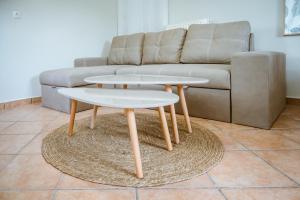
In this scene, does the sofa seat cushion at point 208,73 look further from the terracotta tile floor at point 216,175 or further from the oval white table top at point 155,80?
the terracotta tile floor at point 216,175

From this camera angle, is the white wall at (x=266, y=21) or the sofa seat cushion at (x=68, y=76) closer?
the sofa seat cushion at (x=68, y=76)

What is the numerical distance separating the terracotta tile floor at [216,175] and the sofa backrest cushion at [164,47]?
123 cm

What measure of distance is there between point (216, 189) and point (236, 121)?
3.39ft

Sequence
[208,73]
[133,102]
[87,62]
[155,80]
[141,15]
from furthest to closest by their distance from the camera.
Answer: [141,15], [87,62], [208,73], [155,80], [133,102]

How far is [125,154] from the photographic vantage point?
1.45m

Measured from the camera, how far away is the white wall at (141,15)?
342cm

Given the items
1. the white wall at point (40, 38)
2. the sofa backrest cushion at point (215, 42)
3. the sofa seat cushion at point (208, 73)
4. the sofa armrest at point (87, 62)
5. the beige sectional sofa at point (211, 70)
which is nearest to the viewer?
the beige sectional sofa at point (211, 70)

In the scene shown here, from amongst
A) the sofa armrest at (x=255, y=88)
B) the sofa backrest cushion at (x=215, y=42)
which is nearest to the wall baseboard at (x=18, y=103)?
the sofa backrest cushion at (x=215, y=42)

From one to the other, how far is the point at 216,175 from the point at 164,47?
79.0 inches

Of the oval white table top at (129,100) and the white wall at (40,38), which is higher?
the white wall at (40,38)

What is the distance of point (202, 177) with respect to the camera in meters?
1.17

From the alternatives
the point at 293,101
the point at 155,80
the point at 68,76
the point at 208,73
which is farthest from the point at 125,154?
the point at 293,101

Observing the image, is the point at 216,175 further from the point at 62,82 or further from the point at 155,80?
the point at 62,82

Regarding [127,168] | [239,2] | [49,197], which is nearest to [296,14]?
[239,2]
